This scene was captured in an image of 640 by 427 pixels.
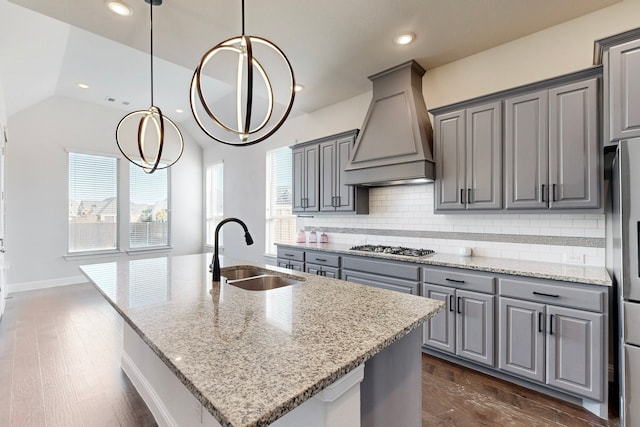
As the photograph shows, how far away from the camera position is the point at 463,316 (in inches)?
105

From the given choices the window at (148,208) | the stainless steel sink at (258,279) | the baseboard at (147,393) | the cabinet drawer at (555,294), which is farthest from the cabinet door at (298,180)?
the window at (148,208)

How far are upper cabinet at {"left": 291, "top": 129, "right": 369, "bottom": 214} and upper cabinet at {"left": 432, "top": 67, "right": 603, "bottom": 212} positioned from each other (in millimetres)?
1126

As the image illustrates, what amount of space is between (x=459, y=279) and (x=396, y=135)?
5.29ft

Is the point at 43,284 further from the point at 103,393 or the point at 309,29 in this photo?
the point at 309,29

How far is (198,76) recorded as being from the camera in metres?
1.75

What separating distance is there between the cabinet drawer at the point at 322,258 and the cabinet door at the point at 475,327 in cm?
146

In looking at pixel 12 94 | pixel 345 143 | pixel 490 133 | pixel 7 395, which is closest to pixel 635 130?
pixel 490 133

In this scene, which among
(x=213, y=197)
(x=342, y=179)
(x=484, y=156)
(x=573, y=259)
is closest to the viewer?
(x=573, y=259)

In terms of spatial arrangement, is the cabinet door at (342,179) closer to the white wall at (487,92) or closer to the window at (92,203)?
the white wall at (487,92)

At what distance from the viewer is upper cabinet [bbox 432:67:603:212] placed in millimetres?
2285

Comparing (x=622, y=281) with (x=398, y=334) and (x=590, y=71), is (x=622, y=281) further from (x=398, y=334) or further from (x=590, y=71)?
(x=398, y=334)

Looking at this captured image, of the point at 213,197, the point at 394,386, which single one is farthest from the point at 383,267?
the point at 213,197

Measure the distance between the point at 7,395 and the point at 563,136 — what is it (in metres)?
4.81

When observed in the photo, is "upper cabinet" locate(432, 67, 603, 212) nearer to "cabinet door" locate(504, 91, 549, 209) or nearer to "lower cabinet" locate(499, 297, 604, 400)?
"cabinet door" locate(504, 91, 549, 209)
